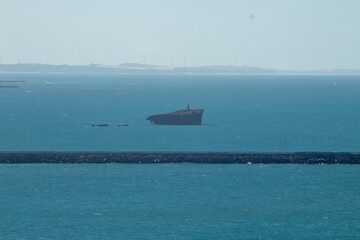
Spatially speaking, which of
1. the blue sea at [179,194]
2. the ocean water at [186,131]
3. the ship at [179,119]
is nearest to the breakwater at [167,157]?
the blue sea at [179,194]

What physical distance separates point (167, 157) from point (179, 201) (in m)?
17.0

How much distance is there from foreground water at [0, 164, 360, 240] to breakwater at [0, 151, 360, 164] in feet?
2.48

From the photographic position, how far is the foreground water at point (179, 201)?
41562mm

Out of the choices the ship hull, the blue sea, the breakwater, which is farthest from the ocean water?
the breakwater

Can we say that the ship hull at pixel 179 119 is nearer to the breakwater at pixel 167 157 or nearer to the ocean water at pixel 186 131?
the ocean water at pixel 186 131

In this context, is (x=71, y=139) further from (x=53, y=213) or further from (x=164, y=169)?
(x=53, y=213)

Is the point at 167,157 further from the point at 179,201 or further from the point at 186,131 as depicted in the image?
the point at 186,131

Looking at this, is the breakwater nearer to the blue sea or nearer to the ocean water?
the blue sea

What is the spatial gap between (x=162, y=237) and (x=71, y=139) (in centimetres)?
5563

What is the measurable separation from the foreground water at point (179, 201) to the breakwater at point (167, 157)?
755mm

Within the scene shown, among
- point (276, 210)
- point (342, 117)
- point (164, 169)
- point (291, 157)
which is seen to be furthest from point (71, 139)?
point (342, 117)

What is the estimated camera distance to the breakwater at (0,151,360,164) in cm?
6638

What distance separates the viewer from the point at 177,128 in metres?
112

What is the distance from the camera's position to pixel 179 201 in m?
50.5
